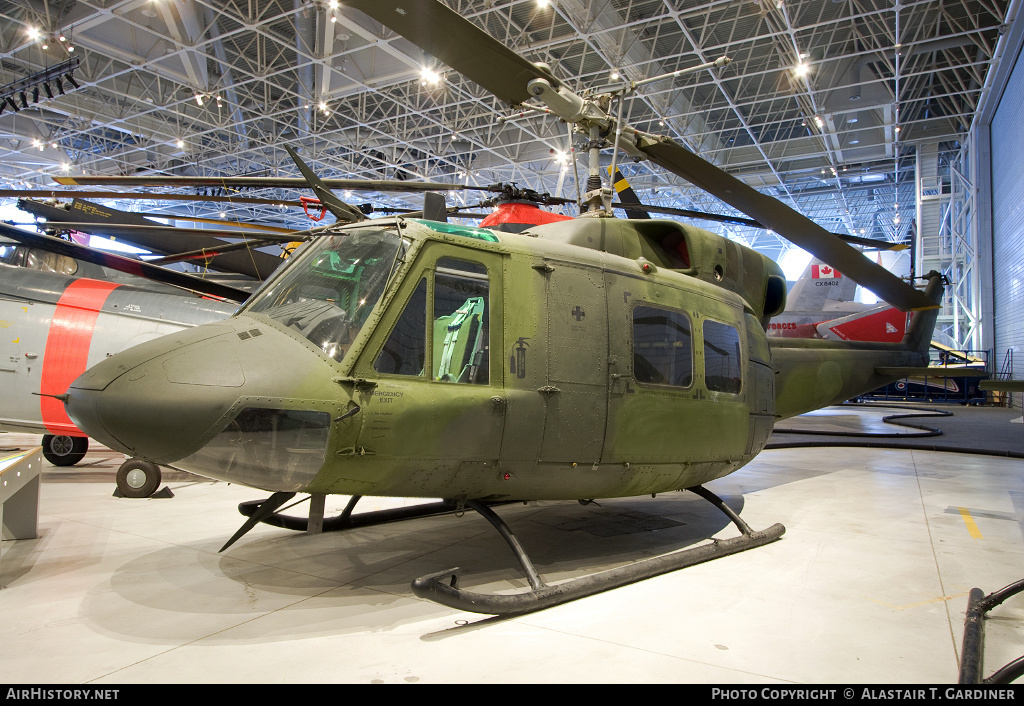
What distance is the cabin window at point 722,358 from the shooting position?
559 cm

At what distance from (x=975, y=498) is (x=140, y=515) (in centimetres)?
928

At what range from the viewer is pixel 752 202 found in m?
6.39

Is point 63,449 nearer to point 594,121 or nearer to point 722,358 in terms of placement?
point 594,121

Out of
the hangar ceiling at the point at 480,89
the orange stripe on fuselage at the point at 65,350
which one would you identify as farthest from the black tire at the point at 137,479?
the hangar ceiling at the point at 480,89

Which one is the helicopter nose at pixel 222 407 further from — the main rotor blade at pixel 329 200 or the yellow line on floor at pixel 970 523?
the yellow line on floor at pixel 970 523

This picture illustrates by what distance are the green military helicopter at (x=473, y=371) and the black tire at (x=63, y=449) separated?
5832 millimetres

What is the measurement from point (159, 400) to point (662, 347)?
11.8 ft

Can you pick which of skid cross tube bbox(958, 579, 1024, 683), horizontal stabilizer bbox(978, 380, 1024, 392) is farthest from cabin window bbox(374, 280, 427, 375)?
horizontal stabilizer bbox(978, 380, 1024, 392)

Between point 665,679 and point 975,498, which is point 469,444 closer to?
point 665,679

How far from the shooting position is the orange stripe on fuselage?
8.33 meters

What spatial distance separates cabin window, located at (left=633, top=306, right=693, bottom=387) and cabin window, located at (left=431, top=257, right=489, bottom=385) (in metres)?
1.37

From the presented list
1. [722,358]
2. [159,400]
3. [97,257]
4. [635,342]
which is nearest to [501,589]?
[635,342]

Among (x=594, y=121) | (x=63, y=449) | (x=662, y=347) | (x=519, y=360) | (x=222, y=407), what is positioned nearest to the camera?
(x=222, y=407)

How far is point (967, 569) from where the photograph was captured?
4934 millimetres
